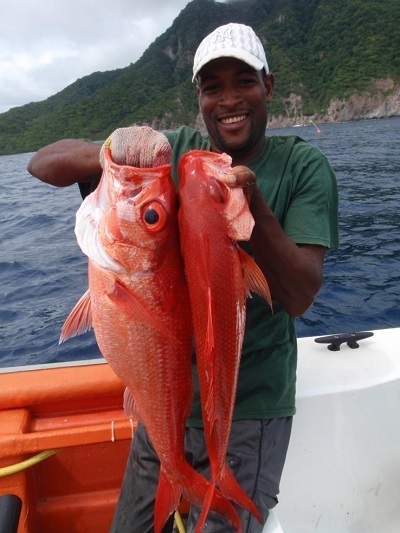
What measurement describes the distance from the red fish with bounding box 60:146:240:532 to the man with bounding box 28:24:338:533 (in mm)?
368

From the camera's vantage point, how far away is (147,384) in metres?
1.79

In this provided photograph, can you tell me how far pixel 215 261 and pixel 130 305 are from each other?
351 millimetres

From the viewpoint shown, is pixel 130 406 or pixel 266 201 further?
pixel 266 201

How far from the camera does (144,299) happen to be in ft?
5.54

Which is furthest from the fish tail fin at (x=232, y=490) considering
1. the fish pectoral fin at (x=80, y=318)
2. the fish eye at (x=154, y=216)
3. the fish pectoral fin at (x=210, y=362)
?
the fish eye at (x=154, y=216)

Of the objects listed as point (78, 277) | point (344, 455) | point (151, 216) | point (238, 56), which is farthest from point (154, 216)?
point (78, 277)

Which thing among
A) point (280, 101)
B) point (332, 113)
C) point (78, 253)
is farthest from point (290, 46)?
point (78, 253)

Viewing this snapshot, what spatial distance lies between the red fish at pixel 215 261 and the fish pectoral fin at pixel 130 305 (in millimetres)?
160

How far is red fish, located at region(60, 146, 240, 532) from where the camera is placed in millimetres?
1639

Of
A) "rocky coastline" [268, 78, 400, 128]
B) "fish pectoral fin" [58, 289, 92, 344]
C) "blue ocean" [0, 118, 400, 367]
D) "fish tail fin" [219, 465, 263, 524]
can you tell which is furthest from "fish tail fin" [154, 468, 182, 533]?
"rocky coastline" [268, 78, 400, 128]

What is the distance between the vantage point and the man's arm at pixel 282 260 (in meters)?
1.69

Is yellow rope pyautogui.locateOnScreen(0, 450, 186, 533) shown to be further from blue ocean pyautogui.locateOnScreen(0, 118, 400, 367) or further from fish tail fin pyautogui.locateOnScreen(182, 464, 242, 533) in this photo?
blue ocean pyautogui.locateOnScreen(0, 118, 400, 367)

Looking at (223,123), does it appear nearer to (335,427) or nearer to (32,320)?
(335,427)

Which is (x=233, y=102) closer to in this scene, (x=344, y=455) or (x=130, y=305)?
(x=130, y=305)
